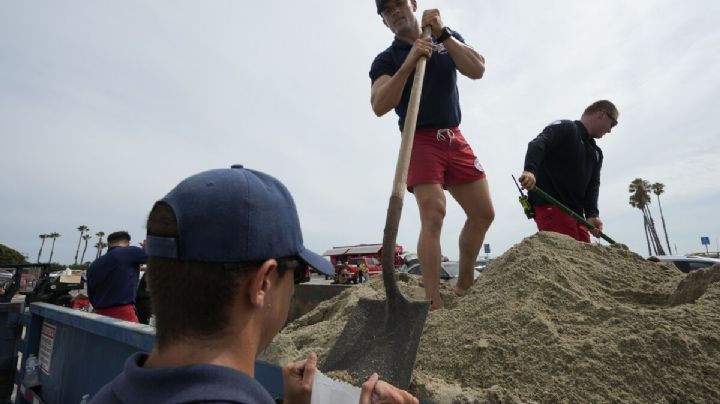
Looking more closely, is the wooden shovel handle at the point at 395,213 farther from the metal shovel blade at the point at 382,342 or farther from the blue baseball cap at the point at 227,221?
the blue baseball cap at the point at 227,221

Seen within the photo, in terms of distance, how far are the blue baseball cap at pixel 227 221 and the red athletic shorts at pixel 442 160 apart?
1777 millimetres

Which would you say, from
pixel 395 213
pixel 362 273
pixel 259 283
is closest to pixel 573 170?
pixel 395 213

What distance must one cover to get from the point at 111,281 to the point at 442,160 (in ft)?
12.4

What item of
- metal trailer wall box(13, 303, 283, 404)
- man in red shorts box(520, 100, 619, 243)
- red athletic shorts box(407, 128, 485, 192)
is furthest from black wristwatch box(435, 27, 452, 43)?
metal trailer wall box(13, 303, 283, 404)

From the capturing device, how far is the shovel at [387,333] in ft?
4.99

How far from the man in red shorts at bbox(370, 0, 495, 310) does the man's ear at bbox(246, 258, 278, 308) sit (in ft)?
5.73

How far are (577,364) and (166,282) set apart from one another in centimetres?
132

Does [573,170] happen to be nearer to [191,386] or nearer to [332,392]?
[332,392]

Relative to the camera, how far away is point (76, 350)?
8.52 ft

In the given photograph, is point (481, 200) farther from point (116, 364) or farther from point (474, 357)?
point (116, 364)

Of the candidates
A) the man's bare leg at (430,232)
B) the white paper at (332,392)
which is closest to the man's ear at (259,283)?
the white paper at (332,392)

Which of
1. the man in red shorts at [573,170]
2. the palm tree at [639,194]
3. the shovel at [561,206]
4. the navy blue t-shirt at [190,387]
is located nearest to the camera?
the navy blue t-shirt at [190,387]

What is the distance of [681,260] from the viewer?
247 inches

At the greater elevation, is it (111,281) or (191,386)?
(111,281)
